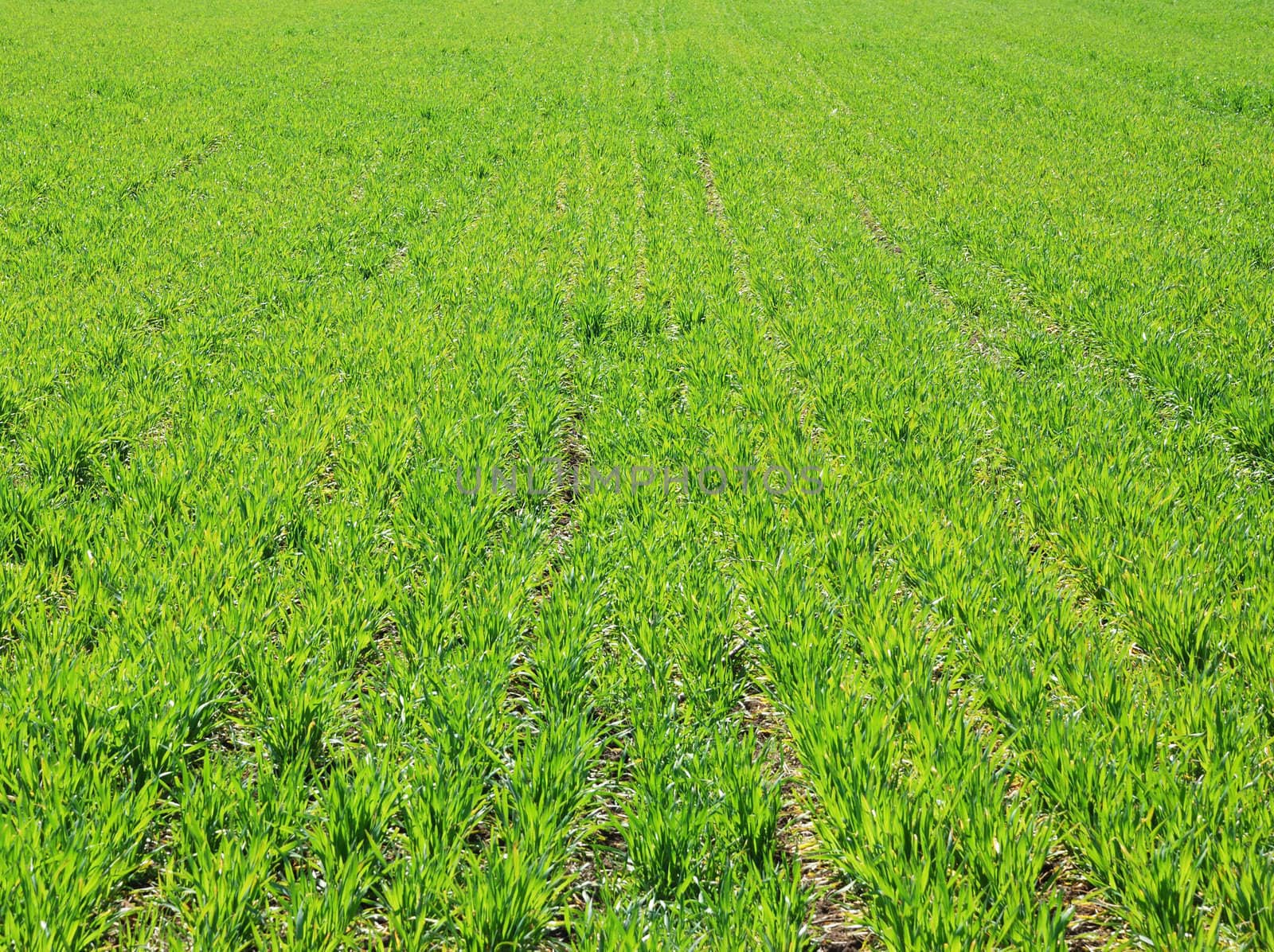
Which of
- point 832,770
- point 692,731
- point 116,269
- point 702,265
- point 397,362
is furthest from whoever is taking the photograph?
point 702,265

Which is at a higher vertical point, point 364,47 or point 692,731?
point 364,47

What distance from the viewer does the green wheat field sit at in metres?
1.98

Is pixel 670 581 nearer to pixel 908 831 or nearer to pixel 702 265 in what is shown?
pixel 908 831

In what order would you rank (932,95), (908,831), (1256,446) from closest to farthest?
1. (908,831)
2. (1256,446)
3. (932,95)

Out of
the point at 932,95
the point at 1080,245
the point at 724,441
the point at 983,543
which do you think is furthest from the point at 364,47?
the point at 983,543

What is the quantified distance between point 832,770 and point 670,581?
1022 mm

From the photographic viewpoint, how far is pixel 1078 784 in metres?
2.15

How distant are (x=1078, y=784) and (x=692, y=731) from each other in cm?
100

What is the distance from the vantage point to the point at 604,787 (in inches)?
89.9

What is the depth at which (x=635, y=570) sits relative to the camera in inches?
125

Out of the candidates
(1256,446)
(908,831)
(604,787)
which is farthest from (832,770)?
(1256,446)

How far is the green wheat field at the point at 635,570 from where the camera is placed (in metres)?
1.98

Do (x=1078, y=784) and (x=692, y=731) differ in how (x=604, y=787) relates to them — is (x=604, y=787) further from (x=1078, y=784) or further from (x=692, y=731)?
(x=1078, y=784)

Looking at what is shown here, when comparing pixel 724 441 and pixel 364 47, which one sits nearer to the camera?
pixel 724 441
